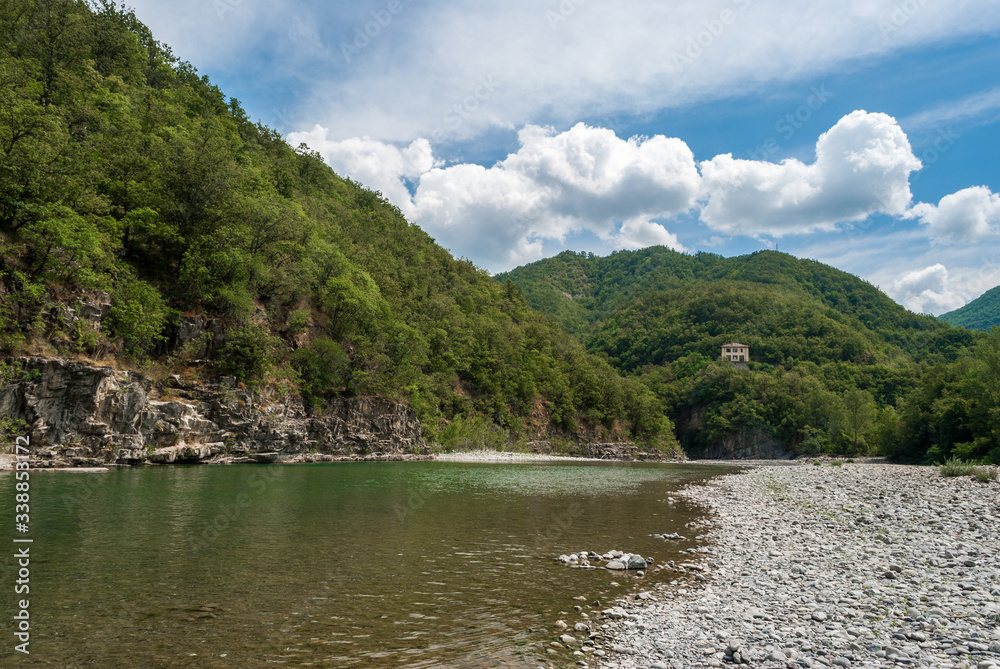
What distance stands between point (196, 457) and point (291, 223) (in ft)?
82.6

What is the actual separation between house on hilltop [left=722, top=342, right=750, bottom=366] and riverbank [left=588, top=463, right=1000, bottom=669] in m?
159

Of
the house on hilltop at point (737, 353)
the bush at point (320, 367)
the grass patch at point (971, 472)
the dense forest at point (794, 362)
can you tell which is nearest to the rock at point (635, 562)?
the grass patch at point (971, 472)

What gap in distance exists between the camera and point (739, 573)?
11.6 meters

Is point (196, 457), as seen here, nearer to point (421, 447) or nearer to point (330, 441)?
point (330, 441)

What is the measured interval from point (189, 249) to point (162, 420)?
1578 centimetres

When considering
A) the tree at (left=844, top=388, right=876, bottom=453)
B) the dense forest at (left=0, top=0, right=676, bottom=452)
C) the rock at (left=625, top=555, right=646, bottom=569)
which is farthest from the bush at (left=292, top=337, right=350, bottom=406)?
the tree at (left=844, top=388, right=876, bottom=453)

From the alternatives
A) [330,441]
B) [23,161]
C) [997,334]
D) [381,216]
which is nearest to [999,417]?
[997,334]

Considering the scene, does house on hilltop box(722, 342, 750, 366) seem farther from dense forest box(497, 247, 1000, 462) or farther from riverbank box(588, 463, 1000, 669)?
riverbank box(588, 463, 1000, 669)

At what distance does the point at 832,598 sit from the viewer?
9.30 meters

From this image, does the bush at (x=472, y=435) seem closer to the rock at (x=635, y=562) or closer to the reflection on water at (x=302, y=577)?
the reflection on water at (x=302, y=577)

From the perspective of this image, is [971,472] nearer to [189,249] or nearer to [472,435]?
[472,435]

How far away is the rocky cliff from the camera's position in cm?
2897

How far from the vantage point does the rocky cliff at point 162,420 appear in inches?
1141

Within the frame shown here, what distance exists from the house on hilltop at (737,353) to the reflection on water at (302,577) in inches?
6306
